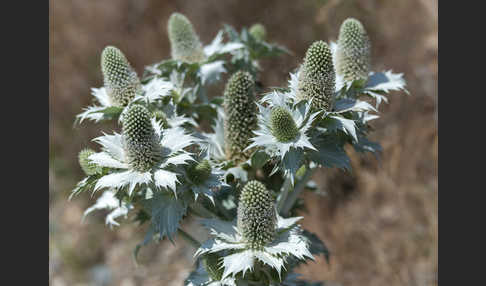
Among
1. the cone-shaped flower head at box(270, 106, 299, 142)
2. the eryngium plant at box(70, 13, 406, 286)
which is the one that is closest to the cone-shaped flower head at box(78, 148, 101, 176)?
the eryngium plant at box(70, 13, 406, 286)

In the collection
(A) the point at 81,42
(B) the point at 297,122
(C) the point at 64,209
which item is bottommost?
(C) the point at 64,209

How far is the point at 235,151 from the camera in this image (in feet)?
8.08

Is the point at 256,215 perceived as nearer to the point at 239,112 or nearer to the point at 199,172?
the point at 199,172

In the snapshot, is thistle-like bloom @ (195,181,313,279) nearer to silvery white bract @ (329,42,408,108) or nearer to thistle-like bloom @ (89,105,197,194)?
thistle-like bloom @ (89,105,197,194)

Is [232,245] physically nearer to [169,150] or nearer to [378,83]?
[169,150]

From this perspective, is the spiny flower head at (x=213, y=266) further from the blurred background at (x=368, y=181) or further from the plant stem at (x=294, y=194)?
the blurred background at (x=368, y=181)

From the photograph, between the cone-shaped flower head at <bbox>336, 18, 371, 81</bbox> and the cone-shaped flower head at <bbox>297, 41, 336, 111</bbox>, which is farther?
the cone-shaped flower head at <bbox>336, 18, 371, 81</bbox>

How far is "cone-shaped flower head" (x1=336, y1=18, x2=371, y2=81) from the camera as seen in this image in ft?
7.82

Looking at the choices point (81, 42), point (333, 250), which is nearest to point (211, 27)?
point (81, 42)

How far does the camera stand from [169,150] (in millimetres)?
2092

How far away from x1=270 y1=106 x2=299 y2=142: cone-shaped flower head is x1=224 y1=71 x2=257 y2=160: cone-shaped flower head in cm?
34

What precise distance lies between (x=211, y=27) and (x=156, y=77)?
3327mm

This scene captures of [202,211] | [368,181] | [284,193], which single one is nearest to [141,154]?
[202,211]

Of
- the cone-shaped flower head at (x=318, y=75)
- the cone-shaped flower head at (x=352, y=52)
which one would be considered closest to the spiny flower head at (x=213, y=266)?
the cone-shaped flower head at (x=318, y=75)
